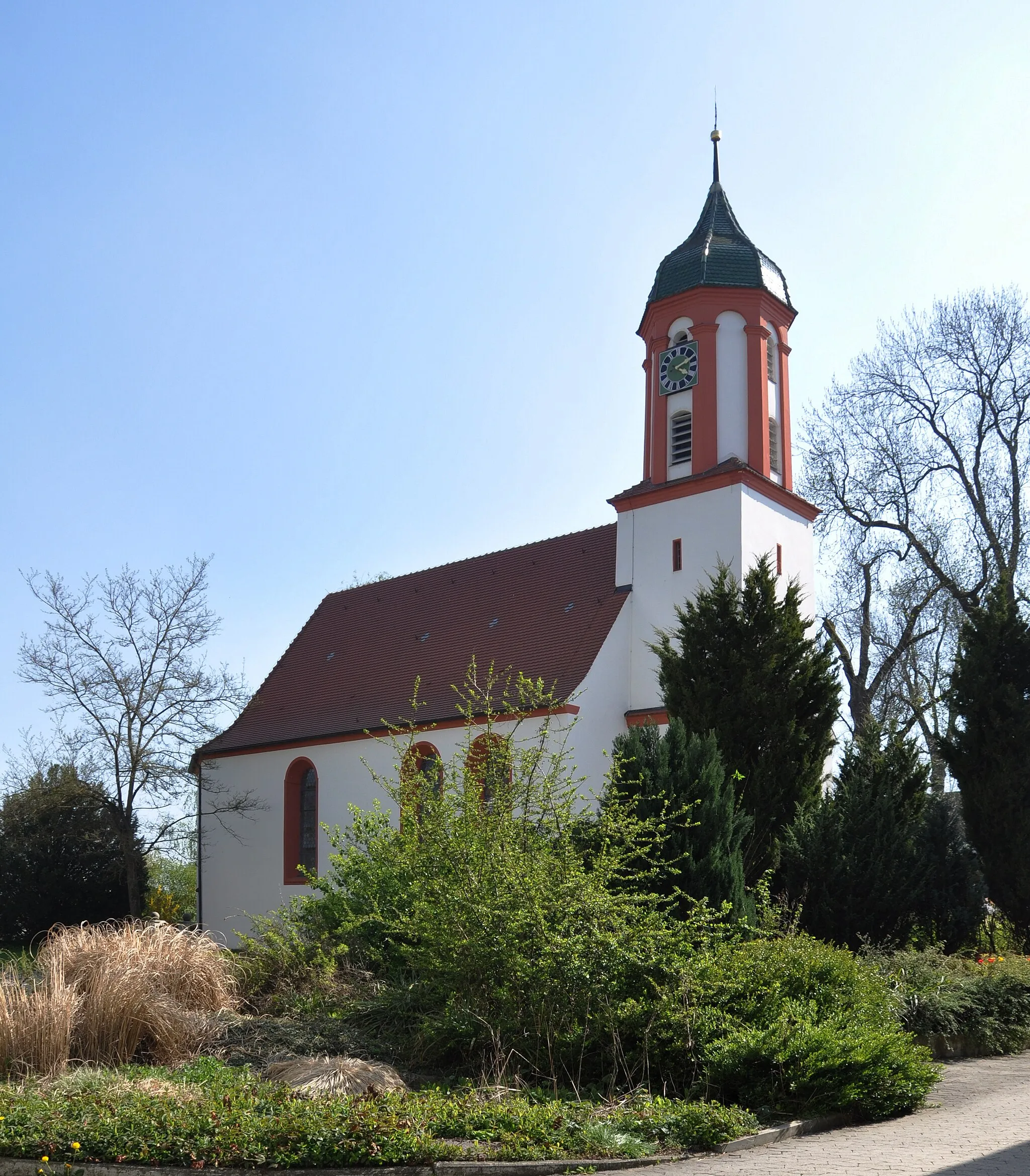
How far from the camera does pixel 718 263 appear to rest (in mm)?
24141

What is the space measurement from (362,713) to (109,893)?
8.57 m

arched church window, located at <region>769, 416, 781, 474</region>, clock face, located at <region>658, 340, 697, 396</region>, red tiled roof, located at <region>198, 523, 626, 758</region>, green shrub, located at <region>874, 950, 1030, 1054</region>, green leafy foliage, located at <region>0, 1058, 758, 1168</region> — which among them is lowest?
green shrub, located at <region>874, 950, 1030, 1054</region>

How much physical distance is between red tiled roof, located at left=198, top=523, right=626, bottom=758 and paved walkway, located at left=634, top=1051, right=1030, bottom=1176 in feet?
44.3

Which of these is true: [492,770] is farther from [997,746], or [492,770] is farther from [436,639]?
[436,639]

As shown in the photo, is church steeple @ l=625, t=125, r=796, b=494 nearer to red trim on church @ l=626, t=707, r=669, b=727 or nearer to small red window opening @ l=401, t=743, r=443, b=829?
red trim on church @ l=626, t=707, r=669, b=727

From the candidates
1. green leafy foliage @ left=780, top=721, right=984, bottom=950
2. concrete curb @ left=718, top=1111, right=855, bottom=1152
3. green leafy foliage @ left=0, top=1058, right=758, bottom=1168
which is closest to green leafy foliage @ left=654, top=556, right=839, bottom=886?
green leafy foliage @ left=780, top=721, right=984, bottom=950

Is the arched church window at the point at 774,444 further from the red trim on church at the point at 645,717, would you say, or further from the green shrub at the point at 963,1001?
the green shrub at the point at 963,1001

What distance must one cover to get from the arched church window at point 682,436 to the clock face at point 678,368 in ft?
1.82

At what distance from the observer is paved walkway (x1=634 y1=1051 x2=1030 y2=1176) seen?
6281 mm

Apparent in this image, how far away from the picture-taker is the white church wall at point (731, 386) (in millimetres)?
23016

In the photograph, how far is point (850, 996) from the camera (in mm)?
8938

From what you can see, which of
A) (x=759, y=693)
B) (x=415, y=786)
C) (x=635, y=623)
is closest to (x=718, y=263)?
(x=635, y=623)

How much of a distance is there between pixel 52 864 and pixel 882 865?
21.2 meters

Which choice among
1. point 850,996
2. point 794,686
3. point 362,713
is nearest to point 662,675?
point 794,686
